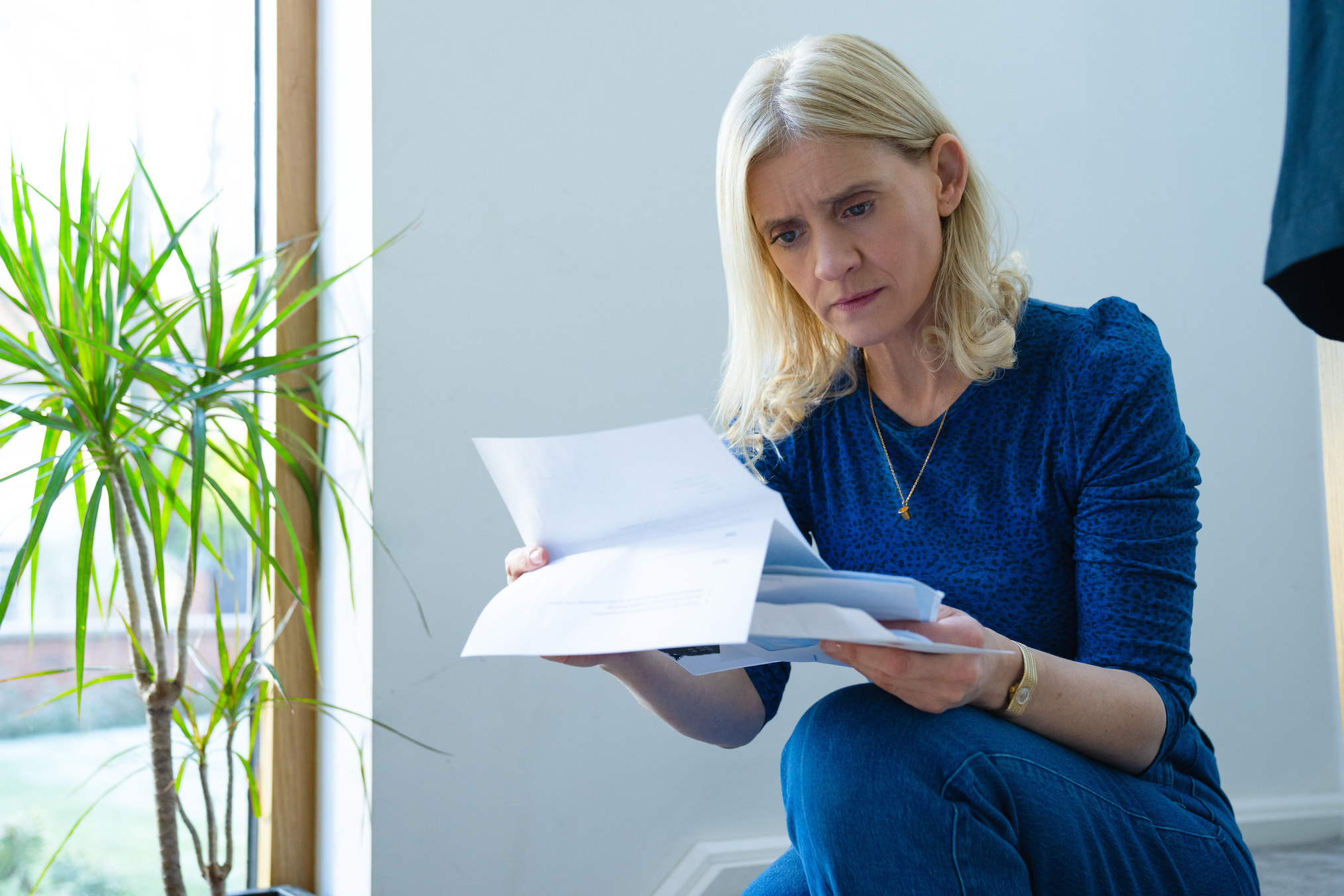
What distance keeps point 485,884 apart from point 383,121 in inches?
46.0

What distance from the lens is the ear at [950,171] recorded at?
109cm

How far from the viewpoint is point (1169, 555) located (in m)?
0.90

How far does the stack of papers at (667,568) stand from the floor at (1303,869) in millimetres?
1422

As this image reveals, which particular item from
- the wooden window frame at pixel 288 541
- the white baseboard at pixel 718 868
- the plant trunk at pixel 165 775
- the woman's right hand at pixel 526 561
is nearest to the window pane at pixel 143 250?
the wooden window frame at pixel 288 541

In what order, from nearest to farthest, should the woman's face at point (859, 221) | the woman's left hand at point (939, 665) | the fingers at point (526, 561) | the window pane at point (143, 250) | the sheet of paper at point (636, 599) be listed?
1. the sheet of paper at point (636, 599)
2. the woman's left hand at point (939, 665)
3. the fingers at point (526, 561)
4. the woman's face at point (859, 221)
5. the window pane at point (143, 250)

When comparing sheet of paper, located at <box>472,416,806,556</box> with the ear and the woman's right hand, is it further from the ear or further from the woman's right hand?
the ear

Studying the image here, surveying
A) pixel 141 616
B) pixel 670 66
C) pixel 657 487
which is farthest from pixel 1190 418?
pixel 141 616

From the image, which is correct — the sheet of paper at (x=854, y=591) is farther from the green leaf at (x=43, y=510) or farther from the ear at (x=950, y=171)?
A: the green leaf at (x=43, y=510)

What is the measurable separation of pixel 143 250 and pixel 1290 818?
240cm

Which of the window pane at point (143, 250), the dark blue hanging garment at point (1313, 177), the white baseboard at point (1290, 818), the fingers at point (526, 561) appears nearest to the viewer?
the dark blue hanging garment at point (1313, 177)

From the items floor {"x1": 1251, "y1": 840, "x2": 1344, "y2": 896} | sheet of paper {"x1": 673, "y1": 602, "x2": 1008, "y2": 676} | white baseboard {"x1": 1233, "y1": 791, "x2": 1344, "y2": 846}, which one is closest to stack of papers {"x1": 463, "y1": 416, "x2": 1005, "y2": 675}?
sheet of paper {"x1": 673, "y1": 602, "x2": 1008, "y2": 676}

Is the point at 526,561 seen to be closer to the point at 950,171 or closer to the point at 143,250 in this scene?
the point at 950,171

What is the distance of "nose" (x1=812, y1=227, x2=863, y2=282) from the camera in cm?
103

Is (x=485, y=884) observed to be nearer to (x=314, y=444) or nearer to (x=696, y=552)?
(x=314, y=444)
